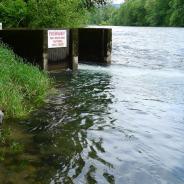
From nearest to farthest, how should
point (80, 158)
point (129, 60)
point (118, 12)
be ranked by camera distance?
point (80, 158)
point (129, 60)
point (118, 12)

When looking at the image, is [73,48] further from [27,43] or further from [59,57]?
[27,43]

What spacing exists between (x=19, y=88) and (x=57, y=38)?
667 centimetres

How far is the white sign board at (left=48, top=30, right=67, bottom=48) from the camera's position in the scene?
16.6 metres

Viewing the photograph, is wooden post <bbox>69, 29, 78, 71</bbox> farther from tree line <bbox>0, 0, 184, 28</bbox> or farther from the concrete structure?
tree line <bbox>0, 0, 184, 28</bbox>

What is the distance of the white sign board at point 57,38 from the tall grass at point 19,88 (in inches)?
143

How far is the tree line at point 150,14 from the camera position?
318 feet

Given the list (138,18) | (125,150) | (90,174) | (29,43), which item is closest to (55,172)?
(90,174)

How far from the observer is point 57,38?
16969mm

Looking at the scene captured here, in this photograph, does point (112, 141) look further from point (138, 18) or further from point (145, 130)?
point (138, 18)

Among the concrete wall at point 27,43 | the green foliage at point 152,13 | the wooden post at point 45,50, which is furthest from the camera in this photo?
the green foliage at point 152,13

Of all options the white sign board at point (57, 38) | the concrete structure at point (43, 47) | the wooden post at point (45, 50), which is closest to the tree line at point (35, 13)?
the concrete structure at point (43, 47)

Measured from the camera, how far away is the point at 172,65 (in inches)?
888

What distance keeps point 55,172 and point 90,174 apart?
0.53 meters

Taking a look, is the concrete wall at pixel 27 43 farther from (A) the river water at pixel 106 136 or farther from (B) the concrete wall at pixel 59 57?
(A) the river water at pixel 106 136
